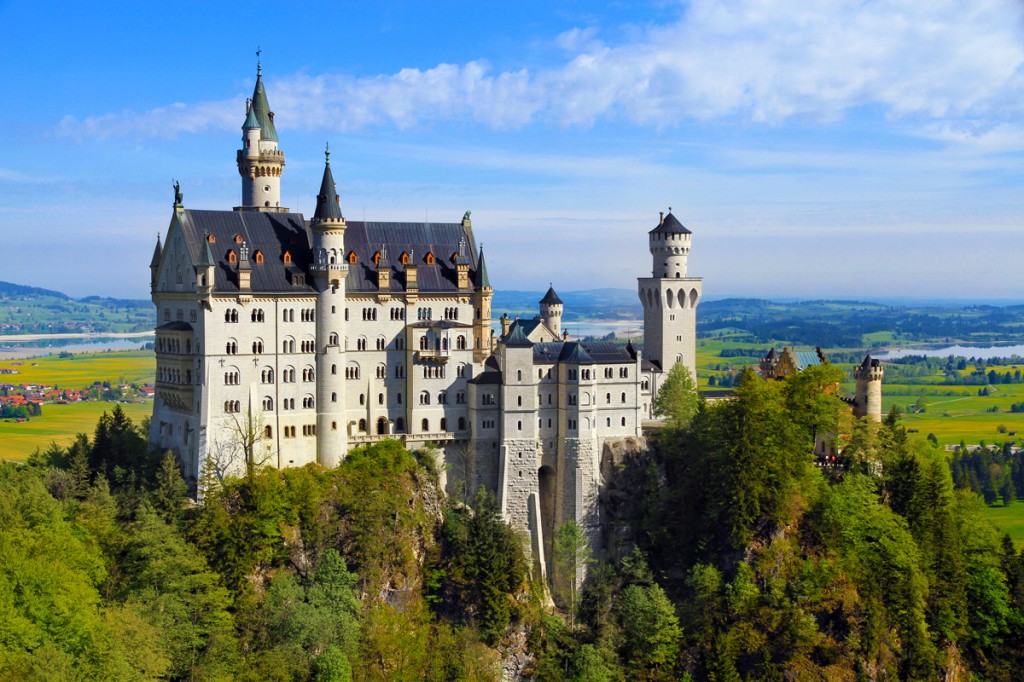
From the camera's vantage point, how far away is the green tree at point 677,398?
93.4 meters

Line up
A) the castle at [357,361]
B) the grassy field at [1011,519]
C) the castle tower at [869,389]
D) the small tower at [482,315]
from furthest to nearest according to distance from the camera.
Answer: the grassy field at [1011,519], the castle tower at [869,389], the small tower at [482,315], the castle at [357,361]

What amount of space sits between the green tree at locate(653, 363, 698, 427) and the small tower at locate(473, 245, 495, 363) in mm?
15328

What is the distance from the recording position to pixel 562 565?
87.8 meters

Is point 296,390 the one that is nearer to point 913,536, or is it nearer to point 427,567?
point 427,567

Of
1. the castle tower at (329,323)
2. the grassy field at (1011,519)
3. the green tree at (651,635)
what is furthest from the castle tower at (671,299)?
the grassy field at (1011,519)

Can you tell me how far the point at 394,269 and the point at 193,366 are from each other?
673 inches

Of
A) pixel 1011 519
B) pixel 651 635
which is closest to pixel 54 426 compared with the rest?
pixel 651 635

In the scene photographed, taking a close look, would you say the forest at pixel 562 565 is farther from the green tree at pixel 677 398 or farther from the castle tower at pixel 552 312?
the castle tower at pixel 552 312

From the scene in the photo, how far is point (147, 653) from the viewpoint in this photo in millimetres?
67562

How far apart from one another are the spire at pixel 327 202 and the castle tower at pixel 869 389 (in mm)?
43048

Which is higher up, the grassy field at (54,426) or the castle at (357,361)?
the castle at (357,361)

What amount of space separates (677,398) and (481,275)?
1868 cm

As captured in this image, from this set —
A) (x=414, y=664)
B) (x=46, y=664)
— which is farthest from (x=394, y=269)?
(x=46, y=664)

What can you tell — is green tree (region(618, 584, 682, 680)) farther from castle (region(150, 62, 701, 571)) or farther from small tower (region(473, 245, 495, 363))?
small tower (region(473, 245, 495, 363))
